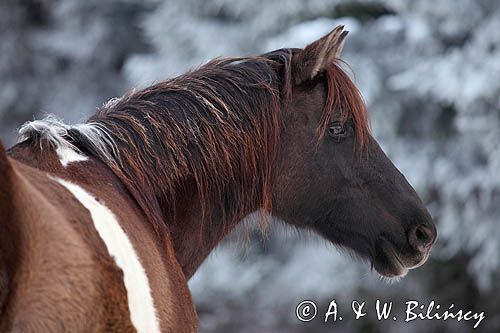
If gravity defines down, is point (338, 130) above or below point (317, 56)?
below

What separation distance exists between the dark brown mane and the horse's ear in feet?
0.13

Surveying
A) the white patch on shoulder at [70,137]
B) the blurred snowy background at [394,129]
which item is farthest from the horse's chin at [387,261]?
the blurred snowy background at [394,129]

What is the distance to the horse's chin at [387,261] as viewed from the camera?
10.7 feet

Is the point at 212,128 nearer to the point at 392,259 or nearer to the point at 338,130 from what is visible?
the point at 338,130

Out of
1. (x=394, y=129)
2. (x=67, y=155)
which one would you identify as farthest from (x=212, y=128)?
→ (x=394, y=129)

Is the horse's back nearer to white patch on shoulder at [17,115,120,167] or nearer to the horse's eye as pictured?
white patch on shoulder at [17,115,120,167]

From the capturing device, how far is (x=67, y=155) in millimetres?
2473

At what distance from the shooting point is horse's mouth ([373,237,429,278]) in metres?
3.24

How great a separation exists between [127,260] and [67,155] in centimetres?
43

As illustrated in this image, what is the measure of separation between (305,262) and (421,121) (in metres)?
1.67

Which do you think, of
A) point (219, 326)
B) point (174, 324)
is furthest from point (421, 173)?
point (174, 324)

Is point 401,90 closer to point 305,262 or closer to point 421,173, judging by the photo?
point 421,173

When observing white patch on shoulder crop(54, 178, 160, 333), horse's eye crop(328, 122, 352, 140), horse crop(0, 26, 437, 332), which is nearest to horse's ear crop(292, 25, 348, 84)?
horse crop(0, 26, 437, 332)

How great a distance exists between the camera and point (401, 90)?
7.36m
